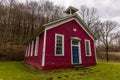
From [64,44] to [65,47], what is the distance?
0.98 feet

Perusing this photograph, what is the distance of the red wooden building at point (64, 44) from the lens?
9.05 metres

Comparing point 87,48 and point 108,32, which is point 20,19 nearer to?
point 87,48

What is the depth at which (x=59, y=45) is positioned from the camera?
32.3 ft

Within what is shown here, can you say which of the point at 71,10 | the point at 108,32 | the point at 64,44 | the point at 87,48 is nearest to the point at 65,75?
the point at 64,44

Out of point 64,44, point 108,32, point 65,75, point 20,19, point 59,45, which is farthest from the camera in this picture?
point 108,32

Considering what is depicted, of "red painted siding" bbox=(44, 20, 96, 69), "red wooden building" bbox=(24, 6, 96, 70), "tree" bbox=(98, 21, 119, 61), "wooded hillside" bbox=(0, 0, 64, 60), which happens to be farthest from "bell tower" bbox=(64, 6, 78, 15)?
"tree" bbox=(98, 21, 119, 61)

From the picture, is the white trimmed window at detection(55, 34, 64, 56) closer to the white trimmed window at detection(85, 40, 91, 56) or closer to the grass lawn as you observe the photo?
the grass lawn

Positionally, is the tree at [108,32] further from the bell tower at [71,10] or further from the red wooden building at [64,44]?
the bell tower at [71,10]

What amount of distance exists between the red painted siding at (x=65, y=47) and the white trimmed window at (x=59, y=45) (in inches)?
12.9

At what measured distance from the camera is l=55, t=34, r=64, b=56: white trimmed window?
31.6ft

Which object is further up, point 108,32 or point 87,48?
point 108,32

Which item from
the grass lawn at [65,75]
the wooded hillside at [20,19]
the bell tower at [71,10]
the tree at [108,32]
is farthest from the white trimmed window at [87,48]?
the tree at [108,32]

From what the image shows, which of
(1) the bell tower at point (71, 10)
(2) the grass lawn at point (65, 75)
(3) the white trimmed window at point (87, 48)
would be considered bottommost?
(2) the grass lawn at point (65, 75)

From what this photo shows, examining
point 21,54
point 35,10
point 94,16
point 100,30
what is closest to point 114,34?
point 100,30
